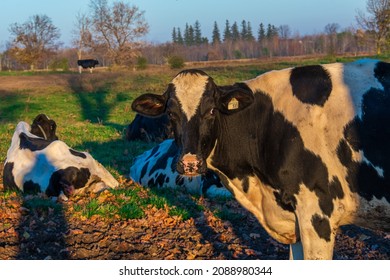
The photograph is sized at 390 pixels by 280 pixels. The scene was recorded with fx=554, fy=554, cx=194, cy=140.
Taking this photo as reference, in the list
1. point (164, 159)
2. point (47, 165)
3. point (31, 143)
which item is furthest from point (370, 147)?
point (31, 143)

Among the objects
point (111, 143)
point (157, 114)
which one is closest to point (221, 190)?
point (157, 114)

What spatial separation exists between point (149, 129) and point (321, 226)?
42.6 feet

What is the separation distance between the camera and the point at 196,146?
17.1ft

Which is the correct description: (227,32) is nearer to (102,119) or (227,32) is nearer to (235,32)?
(235,32)

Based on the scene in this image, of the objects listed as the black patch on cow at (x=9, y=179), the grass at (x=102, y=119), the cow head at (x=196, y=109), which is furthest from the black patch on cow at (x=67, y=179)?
the cow head at (x=196, y=109)

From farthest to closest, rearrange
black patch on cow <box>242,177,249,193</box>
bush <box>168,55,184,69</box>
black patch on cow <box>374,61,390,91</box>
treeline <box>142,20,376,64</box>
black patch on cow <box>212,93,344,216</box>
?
treeline <box>142,20,376,64</box>, bush <box>168,55,184,69</box>, black patch on cow <box>242,177,249,193</box>, black patch on cow <box>374,61,390,91</box>, black patch on cow <box>212,93,344,216</box>

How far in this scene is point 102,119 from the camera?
97.1 ft

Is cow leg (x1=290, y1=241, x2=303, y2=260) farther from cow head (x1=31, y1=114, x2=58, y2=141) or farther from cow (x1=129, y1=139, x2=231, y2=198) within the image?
cow head (x1=31, y1=114, x2=58, y2=141)

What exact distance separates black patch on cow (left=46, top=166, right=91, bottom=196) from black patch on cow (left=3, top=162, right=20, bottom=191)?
2.81 feet

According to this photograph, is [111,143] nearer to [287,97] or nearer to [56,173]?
[56,173]

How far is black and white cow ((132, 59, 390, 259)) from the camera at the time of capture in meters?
5.03

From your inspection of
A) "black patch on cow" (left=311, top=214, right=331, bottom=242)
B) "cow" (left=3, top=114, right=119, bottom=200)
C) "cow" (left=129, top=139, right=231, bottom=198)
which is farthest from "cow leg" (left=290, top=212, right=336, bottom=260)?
"cow" (left=3, top=114, right=119, bottom=200)
